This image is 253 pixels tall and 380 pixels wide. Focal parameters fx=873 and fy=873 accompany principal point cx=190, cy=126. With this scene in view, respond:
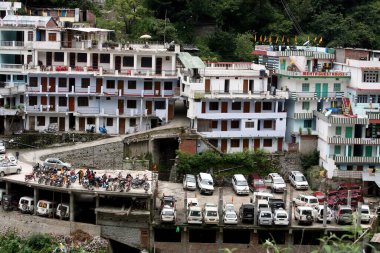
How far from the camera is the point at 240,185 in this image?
186ft

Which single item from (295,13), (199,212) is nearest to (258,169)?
(199,212)

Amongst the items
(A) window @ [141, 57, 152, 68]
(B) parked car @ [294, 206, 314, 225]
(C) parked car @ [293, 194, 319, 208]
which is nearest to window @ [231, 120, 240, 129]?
(A) window @ [141, 57, 152, 68]

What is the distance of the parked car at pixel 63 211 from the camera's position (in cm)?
5228

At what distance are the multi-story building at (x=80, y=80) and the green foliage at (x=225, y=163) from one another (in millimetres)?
6302

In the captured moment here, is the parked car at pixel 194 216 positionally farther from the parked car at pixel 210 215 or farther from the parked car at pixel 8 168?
the parked car at pixel 8 168

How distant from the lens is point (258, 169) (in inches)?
2370

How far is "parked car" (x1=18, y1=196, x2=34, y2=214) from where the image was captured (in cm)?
5278

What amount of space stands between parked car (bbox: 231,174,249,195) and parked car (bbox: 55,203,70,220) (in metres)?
11.2

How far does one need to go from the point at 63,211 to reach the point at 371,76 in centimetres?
2426

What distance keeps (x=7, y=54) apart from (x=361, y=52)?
87.2 feet

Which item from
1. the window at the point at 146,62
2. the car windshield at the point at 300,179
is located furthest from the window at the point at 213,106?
the car windshield at the point at 300,179

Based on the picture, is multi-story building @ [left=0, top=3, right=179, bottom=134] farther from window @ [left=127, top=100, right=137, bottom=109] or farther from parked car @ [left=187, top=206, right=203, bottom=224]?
Result: parked car @ [left=187, top=206, right=203, bottom=224]

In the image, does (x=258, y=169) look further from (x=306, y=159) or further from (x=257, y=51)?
(x=257, y=51)

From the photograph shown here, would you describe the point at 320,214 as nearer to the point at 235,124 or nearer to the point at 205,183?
the point at 205,183
